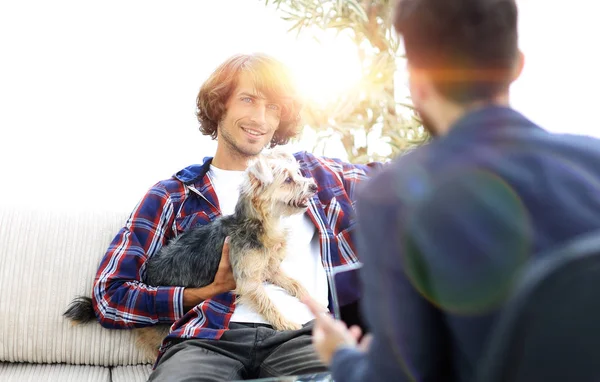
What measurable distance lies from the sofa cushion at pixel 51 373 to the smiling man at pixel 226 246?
0.21 metres

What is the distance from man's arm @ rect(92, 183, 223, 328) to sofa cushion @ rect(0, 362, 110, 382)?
0.21 m

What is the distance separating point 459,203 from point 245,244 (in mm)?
1740

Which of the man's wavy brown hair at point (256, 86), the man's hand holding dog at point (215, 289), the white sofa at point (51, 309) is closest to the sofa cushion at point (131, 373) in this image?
the white sofa at point (51, 309)

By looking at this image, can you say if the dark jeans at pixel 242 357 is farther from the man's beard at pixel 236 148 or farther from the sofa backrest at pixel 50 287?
the man's beard at pixel 236 148

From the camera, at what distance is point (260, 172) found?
8.11ft

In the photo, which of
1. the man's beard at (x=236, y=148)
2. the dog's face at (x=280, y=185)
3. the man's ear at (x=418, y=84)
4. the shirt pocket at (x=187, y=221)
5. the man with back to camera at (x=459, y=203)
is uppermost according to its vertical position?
the man's ear at (x=418, y=84)

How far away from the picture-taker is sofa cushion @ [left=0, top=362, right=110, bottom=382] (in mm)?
2400

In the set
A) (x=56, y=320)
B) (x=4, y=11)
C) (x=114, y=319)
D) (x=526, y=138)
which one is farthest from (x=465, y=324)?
(x=4, y=11)

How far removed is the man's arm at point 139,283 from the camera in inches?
90.4

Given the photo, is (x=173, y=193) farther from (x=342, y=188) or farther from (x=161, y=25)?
(x=161, y=25)

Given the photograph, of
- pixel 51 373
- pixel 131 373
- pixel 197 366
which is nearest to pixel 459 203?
pixel 197 366

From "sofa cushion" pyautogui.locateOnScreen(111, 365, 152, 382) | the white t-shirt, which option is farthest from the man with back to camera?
"sofa cushion" pyautogui.locateOnScreen(111, 365, 152, 382)

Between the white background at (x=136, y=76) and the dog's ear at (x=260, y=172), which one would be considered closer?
the dog's ear at (x=260, y=172)

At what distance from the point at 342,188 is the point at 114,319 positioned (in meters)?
0.92
